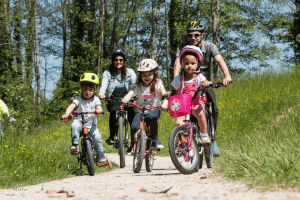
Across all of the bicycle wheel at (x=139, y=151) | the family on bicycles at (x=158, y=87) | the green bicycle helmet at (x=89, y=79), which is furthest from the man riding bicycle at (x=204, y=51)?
the green bicycle helmet at (x=89, y=79)

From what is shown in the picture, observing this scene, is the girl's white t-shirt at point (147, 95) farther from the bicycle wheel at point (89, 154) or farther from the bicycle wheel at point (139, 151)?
the bicycle wheel at point (89, 154)

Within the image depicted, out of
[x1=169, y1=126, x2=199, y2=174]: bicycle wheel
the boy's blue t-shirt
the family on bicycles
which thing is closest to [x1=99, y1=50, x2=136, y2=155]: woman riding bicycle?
the family on bicycles

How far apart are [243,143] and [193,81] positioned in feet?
5.63

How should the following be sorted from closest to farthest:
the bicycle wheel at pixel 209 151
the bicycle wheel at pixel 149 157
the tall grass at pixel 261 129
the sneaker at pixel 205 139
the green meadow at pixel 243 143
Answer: the tall grass at pixel 261 129
the green meadow at pixel 243 143
the sneaker at pixel 205 139
the bicycle wheel at pixel 209 151
the bicycle wheel at pixel 149 157

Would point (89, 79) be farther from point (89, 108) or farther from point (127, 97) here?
point (127, 97)

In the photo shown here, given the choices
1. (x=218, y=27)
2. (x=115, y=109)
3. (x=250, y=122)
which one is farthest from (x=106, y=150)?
(x=218, y=27)

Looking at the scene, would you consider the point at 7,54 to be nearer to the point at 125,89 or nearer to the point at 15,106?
the point at 15,106

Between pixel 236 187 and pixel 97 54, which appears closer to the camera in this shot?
pixel 236 187

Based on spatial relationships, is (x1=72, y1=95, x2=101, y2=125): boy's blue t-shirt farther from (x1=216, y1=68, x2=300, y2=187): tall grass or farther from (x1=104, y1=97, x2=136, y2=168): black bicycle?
(x1=216, y1=68, x2=300, y2=187): tall grass

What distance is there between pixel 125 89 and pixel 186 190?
14.3ft

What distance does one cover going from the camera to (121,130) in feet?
21.4

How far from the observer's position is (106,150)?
10086 mm

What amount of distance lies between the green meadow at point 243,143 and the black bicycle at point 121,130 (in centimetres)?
57

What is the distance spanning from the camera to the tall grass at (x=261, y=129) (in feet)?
10.00
